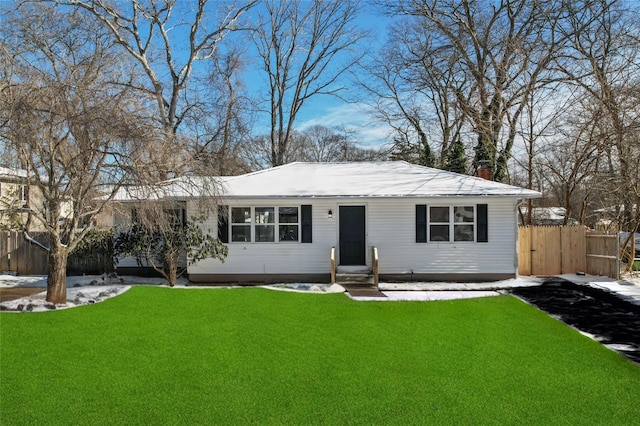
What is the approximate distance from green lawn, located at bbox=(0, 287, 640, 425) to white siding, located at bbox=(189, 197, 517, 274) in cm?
430

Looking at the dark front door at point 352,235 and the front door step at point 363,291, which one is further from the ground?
the dark front door at point 352,235

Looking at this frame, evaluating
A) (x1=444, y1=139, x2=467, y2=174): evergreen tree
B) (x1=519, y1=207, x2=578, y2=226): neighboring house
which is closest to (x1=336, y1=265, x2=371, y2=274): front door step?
(x1=444, y1=139, x2=467, y2=174): evergreen tree

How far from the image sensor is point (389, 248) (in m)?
13.6

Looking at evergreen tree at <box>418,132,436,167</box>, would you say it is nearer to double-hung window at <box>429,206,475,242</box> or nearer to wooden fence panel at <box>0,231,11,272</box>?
double-hung window at <box>429,206,475,242</box>

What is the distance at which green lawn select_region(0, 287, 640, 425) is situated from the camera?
4.58 meters

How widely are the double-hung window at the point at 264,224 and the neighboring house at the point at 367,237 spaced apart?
1.2 inches

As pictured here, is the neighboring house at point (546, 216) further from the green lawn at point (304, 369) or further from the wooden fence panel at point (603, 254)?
the green lawn at point (304, 369)

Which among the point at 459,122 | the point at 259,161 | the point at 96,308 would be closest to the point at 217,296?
the point at 96,308

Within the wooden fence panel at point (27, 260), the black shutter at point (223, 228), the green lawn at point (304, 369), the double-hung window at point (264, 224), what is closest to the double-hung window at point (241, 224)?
the double-hung window at point (264, 224)

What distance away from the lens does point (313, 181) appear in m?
14.9

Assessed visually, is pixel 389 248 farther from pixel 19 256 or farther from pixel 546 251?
pixel 19 256

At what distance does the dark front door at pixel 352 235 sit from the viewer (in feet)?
44.9

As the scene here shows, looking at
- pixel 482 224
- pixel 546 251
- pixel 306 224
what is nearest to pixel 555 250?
pixel 546 251

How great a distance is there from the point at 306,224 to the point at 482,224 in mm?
5295
